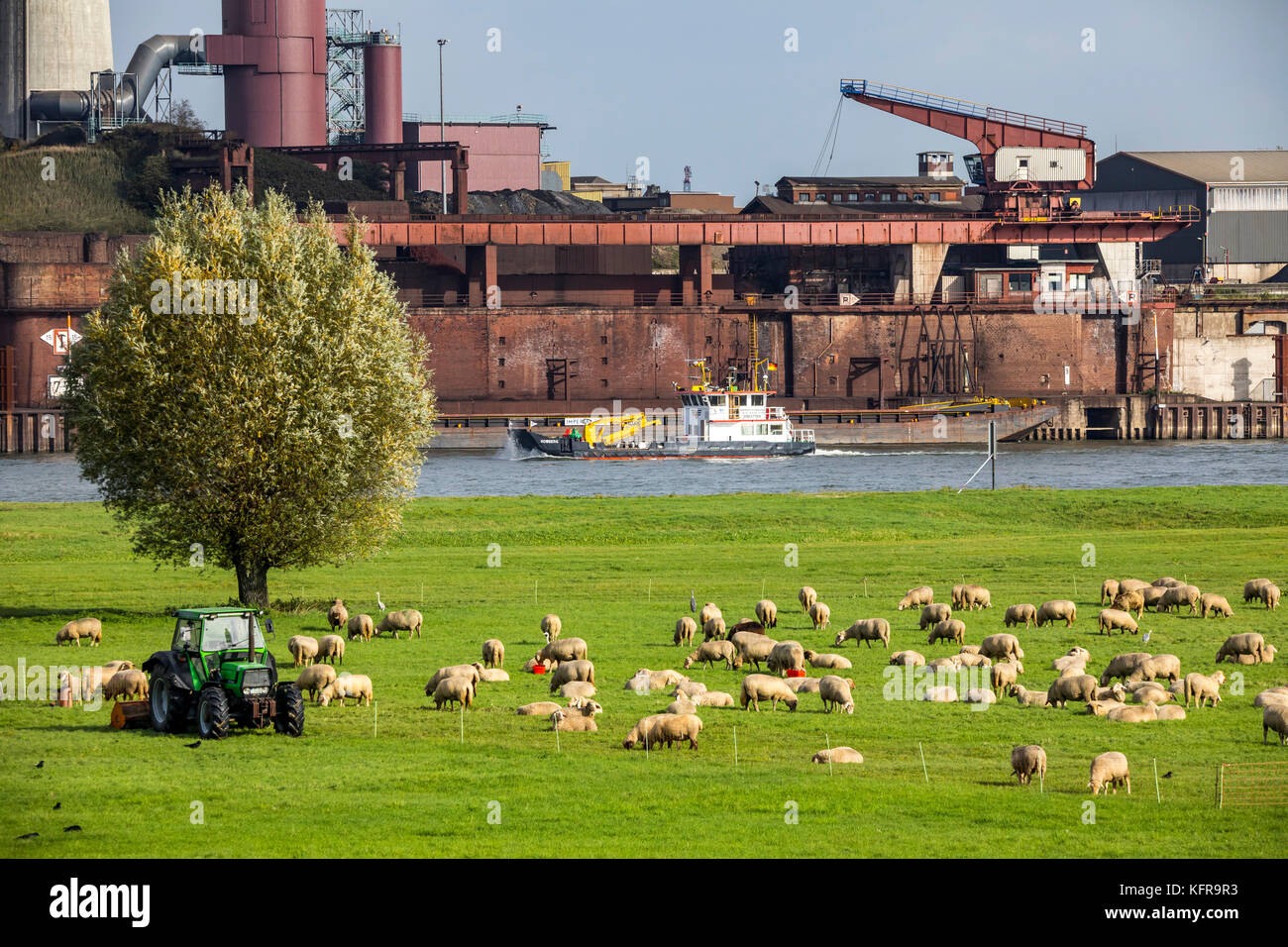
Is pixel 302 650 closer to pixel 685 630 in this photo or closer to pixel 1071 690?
Answer: pixel 685 630

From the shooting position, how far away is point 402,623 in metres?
31.6

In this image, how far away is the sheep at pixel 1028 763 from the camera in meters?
19.1

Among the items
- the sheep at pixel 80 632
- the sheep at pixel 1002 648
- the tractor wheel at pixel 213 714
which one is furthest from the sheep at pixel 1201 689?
the sheep at pixel 80 632

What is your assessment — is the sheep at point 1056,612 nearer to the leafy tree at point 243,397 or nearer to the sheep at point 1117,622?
the sheep at point 1117,622

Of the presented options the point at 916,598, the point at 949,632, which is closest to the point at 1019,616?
the point at 916,598

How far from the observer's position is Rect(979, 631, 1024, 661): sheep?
1081 inches

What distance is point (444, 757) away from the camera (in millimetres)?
20391

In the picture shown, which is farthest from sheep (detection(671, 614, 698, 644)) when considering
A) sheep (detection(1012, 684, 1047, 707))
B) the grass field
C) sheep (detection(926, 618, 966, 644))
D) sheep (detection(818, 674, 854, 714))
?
sheep (detection(1012, 684, 1047, 707))

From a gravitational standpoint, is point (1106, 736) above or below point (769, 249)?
below

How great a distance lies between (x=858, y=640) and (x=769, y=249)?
104109 millimetres

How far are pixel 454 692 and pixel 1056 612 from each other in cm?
1372

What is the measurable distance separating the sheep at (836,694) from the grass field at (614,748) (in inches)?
13.6
